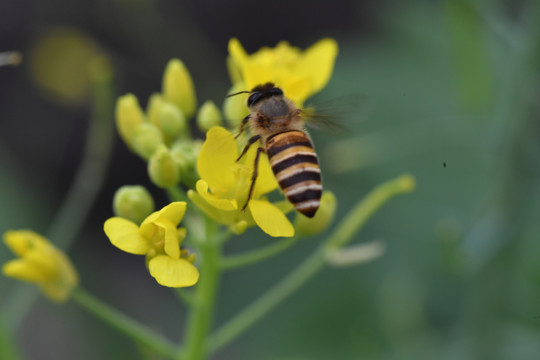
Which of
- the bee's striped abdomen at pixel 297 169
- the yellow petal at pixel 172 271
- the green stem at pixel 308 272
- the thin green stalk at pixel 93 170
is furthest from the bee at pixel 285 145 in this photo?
the thin green stalk at pixel 93 170

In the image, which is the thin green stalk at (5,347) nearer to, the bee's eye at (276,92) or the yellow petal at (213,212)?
the yellow petal at (213,212)

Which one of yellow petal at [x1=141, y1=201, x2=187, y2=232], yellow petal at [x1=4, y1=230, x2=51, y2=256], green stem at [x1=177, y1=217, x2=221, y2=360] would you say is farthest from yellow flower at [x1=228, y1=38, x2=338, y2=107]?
yellow petal at [x1=4, y1=230, x2=51, y2=256]

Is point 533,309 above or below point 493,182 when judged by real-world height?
below

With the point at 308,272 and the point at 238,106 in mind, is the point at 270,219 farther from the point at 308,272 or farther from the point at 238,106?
the point at 238,106

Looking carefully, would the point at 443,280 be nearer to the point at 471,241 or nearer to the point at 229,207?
the point at 471,241

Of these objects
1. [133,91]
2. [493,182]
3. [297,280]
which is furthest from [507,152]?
[133,91]

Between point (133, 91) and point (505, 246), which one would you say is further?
point (133, 91)

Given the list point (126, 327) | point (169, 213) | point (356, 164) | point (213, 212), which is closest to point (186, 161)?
point (213, 212)

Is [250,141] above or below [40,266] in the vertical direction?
above
